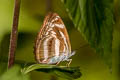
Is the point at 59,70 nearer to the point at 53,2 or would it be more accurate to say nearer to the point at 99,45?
the point at 99,45

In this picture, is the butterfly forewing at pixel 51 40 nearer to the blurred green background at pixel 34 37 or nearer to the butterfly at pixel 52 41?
the butterfly at pixel 52 41

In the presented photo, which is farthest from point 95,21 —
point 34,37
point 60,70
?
point 34,37

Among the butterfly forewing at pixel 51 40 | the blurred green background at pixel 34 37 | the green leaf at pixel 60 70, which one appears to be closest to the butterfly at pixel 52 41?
the butterfly forewing at pixel 51 40

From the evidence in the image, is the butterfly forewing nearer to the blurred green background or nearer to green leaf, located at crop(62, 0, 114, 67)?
green leaf, located at crop(62, 0, 114, 67)

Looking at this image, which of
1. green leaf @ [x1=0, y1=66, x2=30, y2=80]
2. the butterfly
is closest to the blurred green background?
the butterfly

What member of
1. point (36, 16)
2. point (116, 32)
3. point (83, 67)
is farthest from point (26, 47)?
point (116, 32)

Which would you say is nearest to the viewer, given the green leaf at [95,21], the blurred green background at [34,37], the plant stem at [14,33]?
the green leaf at [95,21]

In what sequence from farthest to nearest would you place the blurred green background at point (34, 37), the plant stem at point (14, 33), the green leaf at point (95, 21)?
the blurred green background at point (34, 37)
the plant stem at point (14, 33)
the green leaf at point (95, 21)
